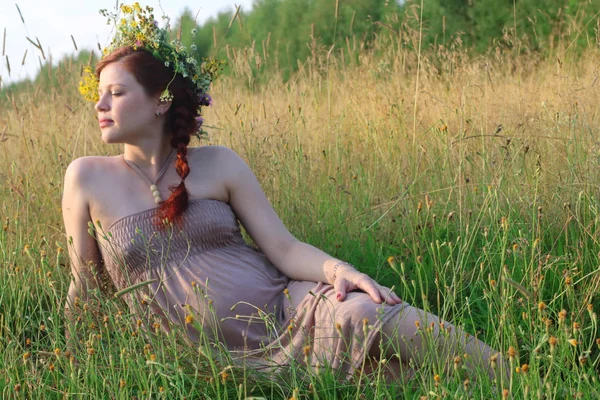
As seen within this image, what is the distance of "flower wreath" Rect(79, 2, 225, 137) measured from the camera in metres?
3.13

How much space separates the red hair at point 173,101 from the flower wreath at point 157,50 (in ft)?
0.11

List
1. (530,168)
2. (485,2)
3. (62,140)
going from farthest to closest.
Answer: (485,2)
(62,140)
(530,168)

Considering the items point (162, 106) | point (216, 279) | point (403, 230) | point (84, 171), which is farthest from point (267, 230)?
point (403, 230)

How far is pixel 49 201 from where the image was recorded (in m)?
4.16

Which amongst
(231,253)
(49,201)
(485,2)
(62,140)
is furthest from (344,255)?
(485,2)

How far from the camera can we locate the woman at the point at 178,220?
2.76 m

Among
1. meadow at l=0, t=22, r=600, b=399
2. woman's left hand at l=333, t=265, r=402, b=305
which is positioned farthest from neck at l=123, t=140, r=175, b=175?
woman's left hand at l=333, t=265, r=402, b=305

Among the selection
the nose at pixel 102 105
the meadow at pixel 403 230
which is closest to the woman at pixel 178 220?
the nose at pixel 102 105

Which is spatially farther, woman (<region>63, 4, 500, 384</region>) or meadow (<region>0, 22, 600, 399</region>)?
woman (<region>63, 4, 500, 384</region>)

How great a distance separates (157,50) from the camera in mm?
3113

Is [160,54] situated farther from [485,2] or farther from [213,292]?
[485,2]

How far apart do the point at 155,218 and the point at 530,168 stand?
2124mm

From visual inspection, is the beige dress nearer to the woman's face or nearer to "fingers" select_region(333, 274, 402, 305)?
"fingers" select_region(333, 274, 402, 305)

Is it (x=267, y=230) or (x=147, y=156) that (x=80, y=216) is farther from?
(x=267, y=230)
